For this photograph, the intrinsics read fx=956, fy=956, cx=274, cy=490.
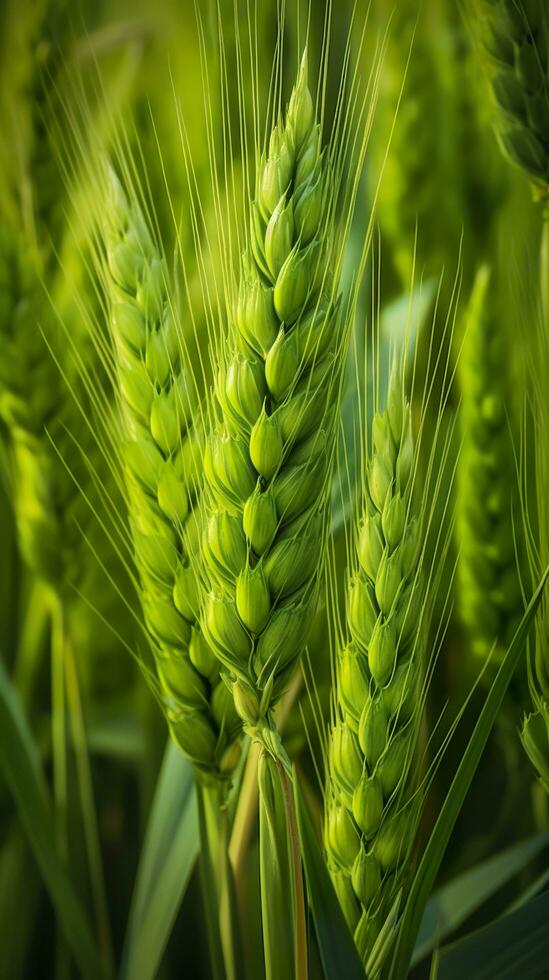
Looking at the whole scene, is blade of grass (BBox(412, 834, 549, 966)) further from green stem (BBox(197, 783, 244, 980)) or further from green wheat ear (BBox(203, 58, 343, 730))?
green wheat ear (BBox(203, 58, 343, 730))

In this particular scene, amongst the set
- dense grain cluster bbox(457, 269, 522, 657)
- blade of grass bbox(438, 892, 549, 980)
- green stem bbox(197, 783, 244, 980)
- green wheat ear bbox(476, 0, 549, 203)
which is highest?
green wheat ear bbox(476, 0, 549, 203)

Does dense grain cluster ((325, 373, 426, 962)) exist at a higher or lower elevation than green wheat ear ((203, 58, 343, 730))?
lower

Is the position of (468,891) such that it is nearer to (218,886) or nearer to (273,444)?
(218,886)

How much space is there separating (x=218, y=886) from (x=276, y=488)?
0.90 ft

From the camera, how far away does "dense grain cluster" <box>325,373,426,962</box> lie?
518 mm

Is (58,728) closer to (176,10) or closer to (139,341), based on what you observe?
(139,341)

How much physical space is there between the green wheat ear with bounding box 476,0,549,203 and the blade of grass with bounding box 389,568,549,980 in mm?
281

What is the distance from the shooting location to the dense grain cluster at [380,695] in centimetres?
52

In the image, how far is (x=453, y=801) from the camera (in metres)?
0.50

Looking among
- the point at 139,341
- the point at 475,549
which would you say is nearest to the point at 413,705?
the point at 475,549

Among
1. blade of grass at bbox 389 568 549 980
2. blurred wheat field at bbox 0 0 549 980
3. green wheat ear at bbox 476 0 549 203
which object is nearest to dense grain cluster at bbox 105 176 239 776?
blurred wheat field at bbox 0 0 549 980

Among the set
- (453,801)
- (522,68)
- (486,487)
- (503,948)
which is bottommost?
(503,948)

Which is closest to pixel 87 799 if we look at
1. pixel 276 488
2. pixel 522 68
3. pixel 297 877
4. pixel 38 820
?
pixel 38 820

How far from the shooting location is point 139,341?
0.54m
